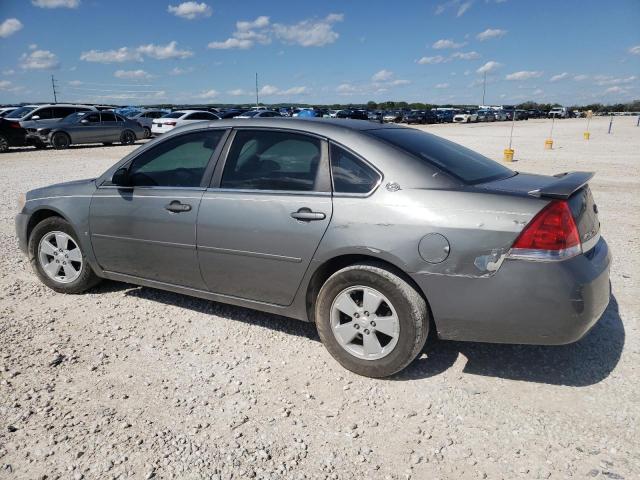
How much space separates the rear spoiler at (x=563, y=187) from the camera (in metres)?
2.75

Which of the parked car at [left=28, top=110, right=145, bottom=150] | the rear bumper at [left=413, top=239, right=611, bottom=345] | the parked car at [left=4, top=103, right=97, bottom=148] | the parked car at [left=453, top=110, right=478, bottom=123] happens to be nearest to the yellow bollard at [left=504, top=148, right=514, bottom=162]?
the rear bumper at [left=413, top=239, right=611, bottom=345]

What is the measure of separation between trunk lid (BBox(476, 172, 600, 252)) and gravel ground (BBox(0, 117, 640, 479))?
97 centimetres

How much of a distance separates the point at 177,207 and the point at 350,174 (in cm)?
138

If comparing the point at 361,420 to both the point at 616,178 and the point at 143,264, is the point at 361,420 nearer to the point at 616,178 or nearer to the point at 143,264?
the point at 143,264

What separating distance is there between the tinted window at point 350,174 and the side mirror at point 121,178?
179 centimetres

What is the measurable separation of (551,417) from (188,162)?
306cm

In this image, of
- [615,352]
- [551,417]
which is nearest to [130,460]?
[551,417]

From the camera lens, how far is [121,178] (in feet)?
13.1

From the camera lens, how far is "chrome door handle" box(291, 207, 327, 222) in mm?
3158

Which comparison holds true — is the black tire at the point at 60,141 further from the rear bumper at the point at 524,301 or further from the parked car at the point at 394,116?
the parked car at the point at 394,116

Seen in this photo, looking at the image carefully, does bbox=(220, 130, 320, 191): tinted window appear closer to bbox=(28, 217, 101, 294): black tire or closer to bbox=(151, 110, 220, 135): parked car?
bbox=(28, 217, 101, 294): black tire

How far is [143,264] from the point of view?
157 inches

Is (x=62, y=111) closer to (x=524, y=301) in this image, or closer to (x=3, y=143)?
(x=3, y=143)

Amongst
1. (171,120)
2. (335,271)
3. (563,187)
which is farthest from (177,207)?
(171,120)
